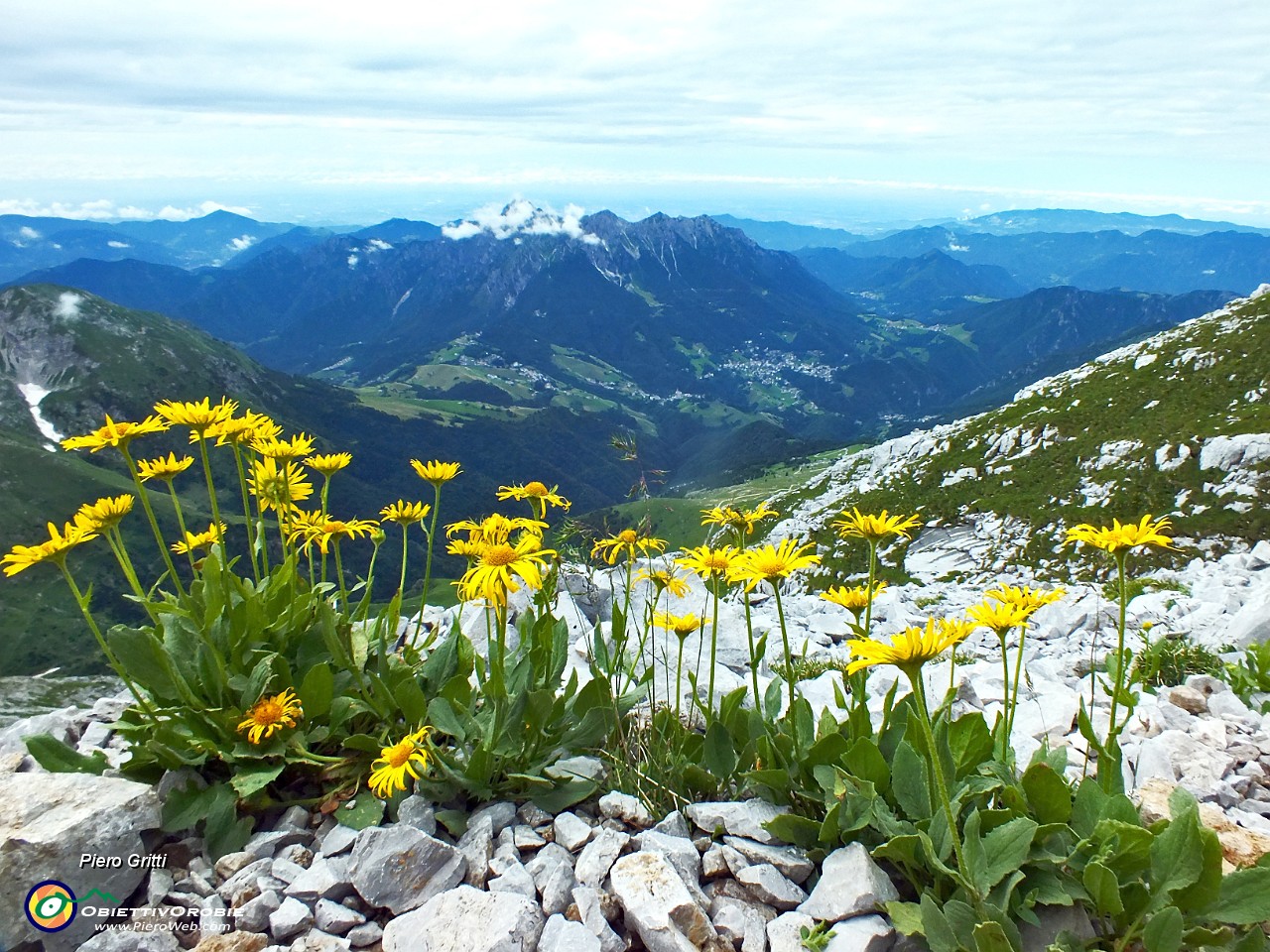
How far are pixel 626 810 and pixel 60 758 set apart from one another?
4804 mm

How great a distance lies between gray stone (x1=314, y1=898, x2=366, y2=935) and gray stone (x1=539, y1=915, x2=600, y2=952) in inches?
53.4

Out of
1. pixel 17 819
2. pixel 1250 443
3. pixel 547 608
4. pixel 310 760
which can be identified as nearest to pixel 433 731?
pixel 310 760

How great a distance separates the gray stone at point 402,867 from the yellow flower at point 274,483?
323 cm

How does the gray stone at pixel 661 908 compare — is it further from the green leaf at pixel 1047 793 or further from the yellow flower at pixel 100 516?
the yellow flower at pixel 100 516

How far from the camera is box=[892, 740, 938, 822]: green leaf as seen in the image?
5.35 metres

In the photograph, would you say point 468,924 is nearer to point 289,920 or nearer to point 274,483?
point 289,920

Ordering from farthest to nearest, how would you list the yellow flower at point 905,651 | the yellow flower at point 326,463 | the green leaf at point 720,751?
1. the yellow flower at point 326,463
2. the green leaf at point 720,751
3. the yellow flower at point 905,651

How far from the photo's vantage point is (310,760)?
20.4 ft

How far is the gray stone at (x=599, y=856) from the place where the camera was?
5.36 meters

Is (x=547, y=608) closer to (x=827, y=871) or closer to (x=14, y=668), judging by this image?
(x=827, y=871)

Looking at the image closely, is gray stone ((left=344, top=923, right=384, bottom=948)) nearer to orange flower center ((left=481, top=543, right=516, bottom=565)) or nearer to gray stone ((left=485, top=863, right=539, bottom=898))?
gray stone ((left=485, top=863, right=539, bottom=898))

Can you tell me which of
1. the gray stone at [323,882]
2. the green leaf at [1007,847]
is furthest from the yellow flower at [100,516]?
the green leaf at [1007,847]

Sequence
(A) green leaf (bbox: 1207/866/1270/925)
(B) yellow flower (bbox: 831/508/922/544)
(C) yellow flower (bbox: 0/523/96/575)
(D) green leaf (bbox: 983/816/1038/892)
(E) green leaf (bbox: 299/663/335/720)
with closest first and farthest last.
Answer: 1. (A) green leaf (bbox: 1207/866/1270/925)
2. (D) green leaf (bbox: 983/816/1038/892)
3. (B) yellow flower (bbox: 831/508/922/544)
4. (C) yellow flower (bbox: 0/523/96/575)
5. (E) green leaf (bbox: 299/663/335/720)

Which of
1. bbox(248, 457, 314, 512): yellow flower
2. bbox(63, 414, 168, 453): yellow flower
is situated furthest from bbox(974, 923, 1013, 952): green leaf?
bbox(63, 414, 168, 453): yellow flower
